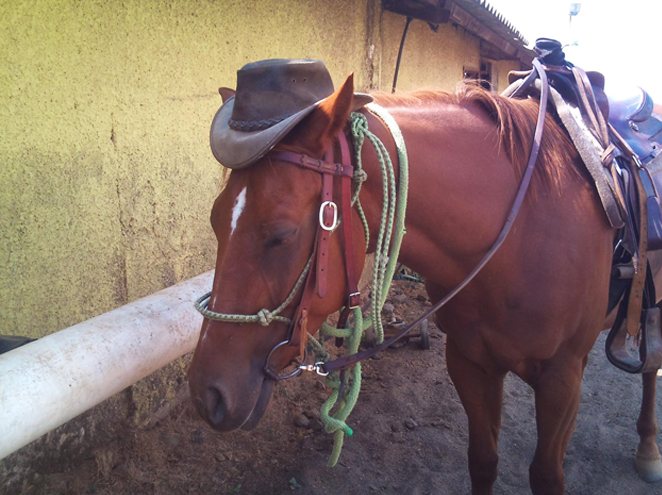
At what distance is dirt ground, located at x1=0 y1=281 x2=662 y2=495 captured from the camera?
8.51 feet

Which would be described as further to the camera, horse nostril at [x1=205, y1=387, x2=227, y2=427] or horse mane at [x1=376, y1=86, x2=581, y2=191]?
horse mane at [x1=376, y1=86, x2=581, y2=191]

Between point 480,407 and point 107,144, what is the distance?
2.11 meters

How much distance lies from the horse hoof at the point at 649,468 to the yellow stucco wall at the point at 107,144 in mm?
2820

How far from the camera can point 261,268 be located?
4.35 ft

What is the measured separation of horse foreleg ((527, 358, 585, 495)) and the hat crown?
1.31 metres

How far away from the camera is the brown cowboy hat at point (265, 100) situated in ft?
4.42

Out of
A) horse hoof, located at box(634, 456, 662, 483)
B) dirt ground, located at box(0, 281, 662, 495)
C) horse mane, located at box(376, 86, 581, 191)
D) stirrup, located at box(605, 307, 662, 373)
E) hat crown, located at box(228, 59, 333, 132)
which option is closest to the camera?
hat crown, located at box(228, 59, 333, 132)

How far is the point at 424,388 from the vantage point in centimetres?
A: 379

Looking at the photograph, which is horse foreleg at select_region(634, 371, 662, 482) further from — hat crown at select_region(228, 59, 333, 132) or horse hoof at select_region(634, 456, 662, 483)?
hat crown at select_region(228, 59, 333, 132)

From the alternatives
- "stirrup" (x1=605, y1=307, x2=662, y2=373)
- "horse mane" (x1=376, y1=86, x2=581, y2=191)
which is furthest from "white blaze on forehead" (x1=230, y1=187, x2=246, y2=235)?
"stirrup" (x1=605, y1=307, x2=662, y2=373)

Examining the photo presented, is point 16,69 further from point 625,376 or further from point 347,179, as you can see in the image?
point 625,376

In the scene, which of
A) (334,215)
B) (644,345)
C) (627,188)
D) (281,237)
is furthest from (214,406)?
(644,345)

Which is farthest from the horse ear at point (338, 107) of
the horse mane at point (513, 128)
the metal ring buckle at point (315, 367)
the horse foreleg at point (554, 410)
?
the horse foreleg at point (554, 410)

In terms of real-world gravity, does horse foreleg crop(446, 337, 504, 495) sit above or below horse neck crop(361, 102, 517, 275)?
below
